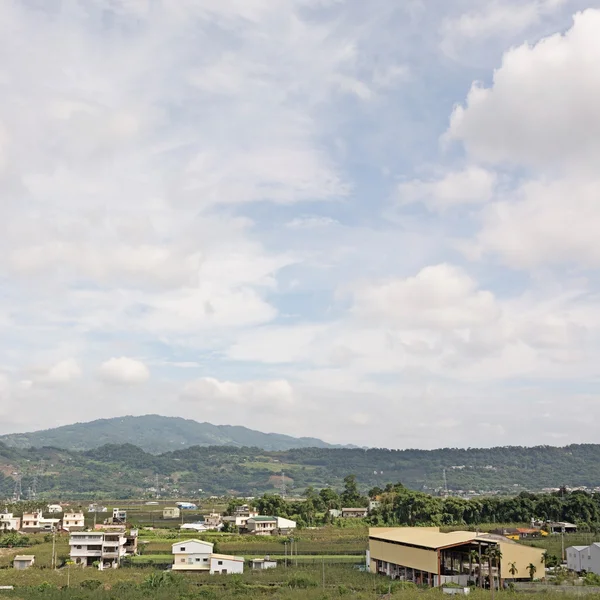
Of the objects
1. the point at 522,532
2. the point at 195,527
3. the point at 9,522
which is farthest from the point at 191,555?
the point at 9,522

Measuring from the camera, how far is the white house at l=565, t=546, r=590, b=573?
166 ft

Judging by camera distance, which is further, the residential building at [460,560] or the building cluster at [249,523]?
the building cluster at [249,523]

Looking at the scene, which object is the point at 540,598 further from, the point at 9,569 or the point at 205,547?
the point at 9,569

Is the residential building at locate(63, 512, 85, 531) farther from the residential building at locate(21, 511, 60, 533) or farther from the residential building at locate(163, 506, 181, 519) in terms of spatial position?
the residential building at locate(163, 506, 181, 519)

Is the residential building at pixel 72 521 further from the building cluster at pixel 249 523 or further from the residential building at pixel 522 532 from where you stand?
the residential building at pixel 522 532

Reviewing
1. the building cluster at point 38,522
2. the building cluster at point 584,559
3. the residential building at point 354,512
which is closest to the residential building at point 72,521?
the building cluster at point 38,522

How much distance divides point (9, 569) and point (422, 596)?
105ft

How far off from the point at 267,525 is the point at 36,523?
103 feet

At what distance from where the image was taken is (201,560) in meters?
53.8

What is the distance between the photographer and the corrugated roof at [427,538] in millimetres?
45656

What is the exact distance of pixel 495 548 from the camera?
141 feet

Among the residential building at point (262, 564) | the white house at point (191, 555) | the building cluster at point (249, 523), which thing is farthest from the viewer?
the building cluster at point (249, 523)

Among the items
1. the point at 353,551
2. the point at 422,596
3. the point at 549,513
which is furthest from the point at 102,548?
the point at 549,513

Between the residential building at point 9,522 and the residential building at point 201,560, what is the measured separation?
127 feet
